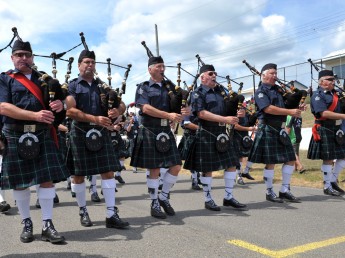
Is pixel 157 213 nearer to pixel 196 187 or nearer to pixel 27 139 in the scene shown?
pixel 27 139

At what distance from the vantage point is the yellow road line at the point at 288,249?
3.25m

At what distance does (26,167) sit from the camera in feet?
11.8

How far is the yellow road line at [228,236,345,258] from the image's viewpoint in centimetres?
325

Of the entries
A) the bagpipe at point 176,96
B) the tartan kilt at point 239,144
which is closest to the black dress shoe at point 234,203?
the bagpipe at point 176,96

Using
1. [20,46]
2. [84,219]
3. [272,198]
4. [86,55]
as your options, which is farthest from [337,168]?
[20,46]

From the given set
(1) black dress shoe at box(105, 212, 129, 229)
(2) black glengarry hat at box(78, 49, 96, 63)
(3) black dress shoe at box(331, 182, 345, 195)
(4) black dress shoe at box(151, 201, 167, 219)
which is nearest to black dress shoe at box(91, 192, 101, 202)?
(4) black dress shoe at box(151, 201, 167, 219)

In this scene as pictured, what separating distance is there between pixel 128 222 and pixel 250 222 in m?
1.36

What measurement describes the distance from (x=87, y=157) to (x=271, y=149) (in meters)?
2.66

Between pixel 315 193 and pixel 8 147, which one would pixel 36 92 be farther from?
pixel 315 193

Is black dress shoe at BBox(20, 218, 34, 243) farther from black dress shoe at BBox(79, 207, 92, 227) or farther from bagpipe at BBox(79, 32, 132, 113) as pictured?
bagpipe at BBox(79, 32, 132, 113)

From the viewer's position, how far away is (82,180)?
4328mm

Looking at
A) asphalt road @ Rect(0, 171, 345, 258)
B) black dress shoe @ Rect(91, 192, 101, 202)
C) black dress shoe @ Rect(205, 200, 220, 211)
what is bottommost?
asphalt road @ Rect(0, 171, 345, 258)

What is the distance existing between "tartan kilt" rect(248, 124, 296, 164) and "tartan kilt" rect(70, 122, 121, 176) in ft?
7.57

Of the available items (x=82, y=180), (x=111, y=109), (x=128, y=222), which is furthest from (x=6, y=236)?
(x=111, y=109)
